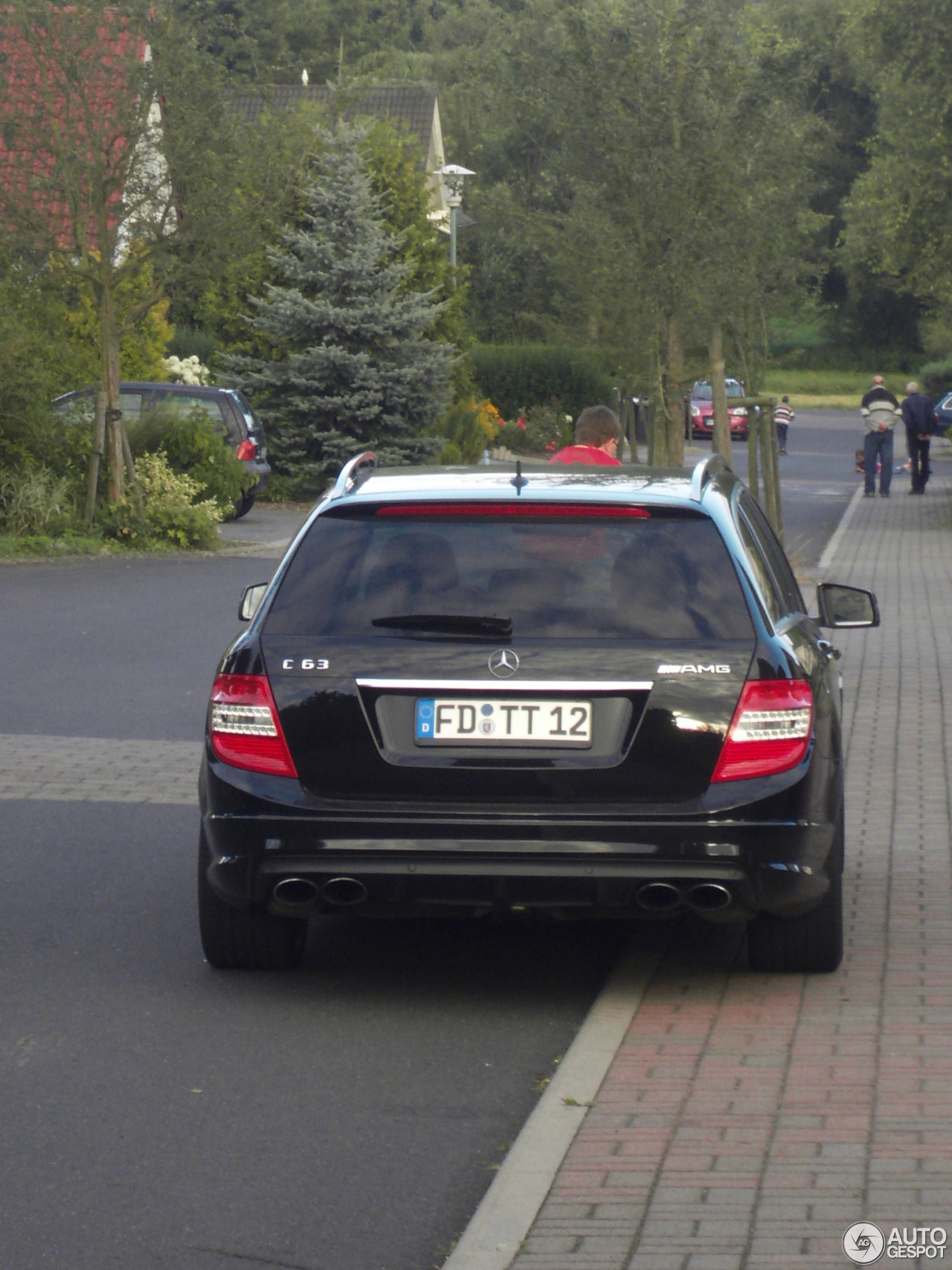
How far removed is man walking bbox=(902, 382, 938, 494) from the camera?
1278 inches

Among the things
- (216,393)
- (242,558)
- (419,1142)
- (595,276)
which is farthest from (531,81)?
(419,1142)

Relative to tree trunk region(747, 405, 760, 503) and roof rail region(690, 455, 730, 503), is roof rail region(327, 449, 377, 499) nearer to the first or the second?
roof rail region(690, 455, 730, 503)

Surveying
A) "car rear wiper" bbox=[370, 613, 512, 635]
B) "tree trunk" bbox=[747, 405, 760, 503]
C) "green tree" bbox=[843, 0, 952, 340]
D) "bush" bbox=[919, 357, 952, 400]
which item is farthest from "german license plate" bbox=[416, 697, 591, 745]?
"bush" bbox=[919, 357, 952, 400]

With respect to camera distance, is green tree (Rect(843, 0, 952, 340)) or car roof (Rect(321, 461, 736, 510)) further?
green tree (Rect(843, 0, 952, 340))

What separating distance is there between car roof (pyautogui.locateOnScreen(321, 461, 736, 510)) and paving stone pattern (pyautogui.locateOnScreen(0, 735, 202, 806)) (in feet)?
10.1

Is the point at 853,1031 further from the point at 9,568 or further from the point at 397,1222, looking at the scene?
the point at 9,568

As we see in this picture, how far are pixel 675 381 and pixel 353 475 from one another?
12994mm

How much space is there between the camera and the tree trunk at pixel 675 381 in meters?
18.8

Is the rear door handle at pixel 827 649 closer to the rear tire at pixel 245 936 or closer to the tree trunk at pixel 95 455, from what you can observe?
the rear tire at pixel 245 936

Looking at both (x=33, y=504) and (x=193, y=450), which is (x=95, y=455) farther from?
(x=193, y=450)

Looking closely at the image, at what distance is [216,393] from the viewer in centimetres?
2716

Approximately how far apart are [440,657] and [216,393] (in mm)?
22459

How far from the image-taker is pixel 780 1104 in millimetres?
4652

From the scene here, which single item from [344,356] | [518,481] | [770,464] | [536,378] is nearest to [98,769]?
[518,481]
